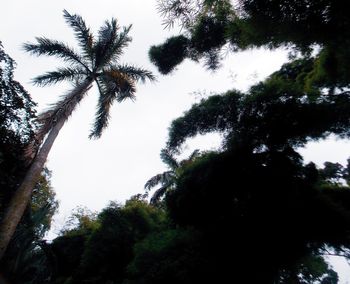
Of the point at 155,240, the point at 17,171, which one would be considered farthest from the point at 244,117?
the point at 17,171

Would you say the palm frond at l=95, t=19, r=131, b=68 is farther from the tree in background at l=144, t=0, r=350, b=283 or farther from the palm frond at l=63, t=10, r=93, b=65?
the tree in background at l=144, t=0, r=350, b=283

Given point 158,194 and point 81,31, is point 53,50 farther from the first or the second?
point 158,194

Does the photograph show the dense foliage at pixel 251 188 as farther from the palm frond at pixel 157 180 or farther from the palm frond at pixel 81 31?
the palm frond at pixel 157 180

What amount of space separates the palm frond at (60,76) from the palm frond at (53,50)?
39cm

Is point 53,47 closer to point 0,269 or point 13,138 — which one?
point 13,138

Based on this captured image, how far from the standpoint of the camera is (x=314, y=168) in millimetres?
9719

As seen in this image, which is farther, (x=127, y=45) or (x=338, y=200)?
(x=127, y=45)

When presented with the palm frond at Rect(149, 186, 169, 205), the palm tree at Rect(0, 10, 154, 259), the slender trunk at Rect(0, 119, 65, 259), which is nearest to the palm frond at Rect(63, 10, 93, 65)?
the palm tree at Rect(0, 10, 154, 259)

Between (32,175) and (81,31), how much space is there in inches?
267

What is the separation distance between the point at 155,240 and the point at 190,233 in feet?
3.99

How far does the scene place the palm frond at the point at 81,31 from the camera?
12.6m

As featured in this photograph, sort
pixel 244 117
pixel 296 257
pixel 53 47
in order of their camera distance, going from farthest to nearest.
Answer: pixel 53 47, pixel 244 117, pixel 296 257

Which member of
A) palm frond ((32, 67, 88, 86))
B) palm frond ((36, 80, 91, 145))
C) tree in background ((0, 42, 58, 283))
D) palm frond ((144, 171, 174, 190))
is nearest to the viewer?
tree in background ((0, 42, 58, 283))

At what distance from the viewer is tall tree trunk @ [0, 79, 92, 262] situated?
7766mm
